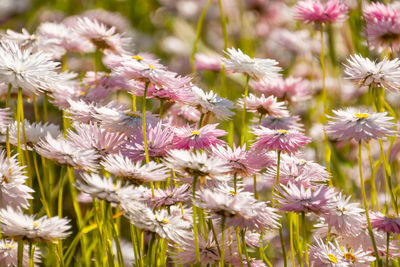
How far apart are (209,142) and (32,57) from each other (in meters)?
0.27

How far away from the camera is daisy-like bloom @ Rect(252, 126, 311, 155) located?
2.73ft

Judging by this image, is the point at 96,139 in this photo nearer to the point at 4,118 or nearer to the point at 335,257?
the point at 4,118

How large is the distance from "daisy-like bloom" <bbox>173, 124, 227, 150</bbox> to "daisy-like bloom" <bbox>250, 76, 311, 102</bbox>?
1.29 ft

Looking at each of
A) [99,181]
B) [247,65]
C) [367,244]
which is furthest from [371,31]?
[99,181]

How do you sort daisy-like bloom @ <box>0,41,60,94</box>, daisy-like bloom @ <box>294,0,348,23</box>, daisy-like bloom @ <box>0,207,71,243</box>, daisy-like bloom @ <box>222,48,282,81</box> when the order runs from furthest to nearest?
1. daisy-like bloom @ <box>294,0,348,23</box>
2. daisy-like bloom @ <box>222,48,282,81</box>
3. daisy-like bloom @ <box>0,41,60,94</box>
4. daisy-like bloom @ <box>0,207,71,243</box>

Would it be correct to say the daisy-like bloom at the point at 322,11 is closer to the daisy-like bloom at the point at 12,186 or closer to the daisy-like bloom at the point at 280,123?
the daisy-like bloom at the point at 280,123

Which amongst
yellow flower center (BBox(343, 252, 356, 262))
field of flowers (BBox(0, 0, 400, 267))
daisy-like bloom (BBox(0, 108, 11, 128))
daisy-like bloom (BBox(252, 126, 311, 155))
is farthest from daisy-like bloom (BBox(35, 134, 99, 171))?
yellow flower center (BBox(343, 252, 356, 262))

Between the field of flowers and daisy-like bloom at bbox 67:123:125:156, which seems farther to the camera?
daisy-like bloom at bbox 67:123:125:156

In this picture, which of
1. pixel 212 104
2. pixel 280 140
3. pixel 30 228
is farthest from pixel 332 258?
pixel 30 228

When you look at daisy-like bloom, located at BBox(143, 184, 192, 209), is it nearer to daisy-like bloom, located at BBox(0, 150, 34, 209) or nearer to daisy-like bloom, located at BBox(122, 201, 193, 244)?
daisy-like bloom, located at BBox(122, 201, 193, 244)

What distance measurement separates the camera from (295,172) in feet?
2.87

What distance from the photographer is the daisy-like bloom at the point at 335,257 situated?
0.80 meters

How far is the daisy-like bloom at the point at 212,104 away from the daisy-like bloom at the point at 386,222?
25 cm

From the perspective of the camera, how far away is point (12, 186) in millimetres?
731
